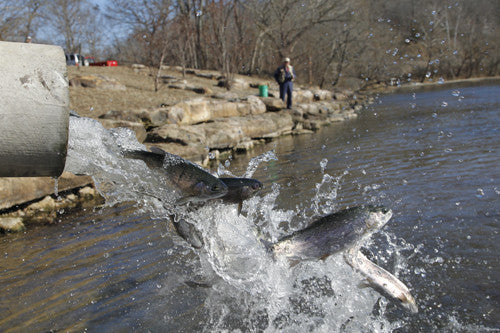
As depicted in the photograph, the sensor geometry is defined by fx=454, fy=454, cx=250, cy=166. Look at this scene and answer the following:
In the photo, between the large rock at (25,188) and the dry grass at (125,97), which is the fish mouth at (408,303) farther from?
the dry grass at (125,97)

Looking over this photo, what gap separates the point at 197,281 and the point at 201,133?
8.51 m

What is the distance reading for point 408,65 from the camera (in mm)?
43531

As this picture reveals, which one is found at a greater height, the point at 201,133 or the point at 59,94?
the point at 59,94

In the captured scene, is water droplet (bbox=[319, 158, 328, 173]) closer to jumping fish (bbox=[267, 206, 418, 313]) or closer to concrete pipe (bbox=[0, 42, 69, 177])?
jumping fish (bbox=[267, 206, 418, 313])

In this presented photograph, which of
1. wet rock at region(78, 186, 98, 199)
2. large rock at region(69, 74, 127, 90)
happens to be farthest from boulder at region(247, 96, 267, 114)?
wet rock at region(78, 186, 98, 199)

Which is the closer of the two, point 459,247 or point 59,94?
point 59,94

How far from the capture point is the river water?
4098mm

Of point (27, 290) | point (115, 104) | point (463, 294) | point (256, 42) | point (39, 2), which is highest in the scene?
point (39, 2)

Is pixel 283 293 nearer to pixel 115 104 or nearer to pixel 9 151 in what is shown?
pixel 9 151

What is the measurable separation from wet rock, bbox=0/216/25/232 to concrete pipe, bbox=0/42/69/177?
156 inches

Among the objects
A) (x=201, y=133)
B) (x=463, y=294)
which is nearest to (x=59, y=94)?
(x=463, y=294)

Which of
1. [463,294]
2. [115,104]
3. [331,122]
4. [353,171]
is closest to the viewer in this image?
[463,294]

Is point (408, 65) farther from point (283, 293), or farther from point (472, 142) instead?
point (283, 293)

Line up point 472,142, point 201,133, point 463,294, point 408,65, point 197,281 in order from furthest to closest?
point 408,65, point 201,133, point 472,142, point 197,281, point 463,294
